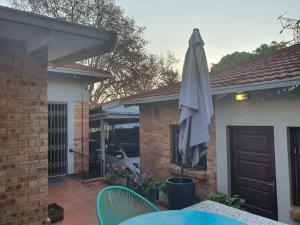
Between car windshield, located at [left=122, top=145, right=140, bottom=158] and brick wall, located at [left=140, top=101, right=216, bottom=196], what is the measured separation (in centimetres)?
157

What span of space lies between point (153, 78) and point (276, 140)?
1773 cm

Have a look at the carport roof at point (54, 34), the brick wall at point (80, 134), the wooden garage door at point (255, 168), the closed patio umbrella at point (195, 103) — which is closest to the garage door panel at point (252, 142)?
the wooden garage door at point (255, 168)

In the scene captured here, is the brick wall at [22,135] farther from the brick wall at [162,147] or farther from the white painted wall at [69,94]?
the white painted wall at [69,94]

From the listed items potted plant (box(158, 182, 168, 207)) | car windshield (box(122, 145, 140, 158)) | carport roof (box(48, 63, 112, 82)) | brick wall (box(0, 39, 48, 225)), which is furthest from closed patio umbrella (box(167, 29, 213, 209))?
car windshield (box(122, 145, 140, 158))

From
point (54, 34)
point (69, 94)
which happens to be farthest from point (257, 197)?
point (69, 94)

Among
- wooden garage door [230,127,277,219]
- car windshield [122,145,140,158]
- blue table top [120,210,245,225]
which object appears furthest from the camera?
car windshield [122,145,140,158]

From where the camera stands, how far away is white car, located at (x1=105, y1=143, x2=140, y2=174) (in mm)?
10176

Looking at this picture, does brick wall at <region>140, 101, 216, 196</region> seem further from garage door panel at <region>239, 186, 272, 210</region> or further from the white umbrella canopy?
the white umbrella canopy

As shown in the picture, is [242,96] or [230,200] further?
[242,96]

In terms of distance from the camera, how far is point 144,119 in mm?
9039

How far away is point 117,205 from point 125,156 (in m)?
7.29

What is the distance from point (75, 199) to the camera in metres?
7.33

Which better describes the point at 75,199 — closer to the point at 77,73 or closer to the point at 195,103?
the point at 77,73

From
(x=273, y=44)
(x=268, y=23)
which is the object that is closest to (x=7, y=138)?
(x=268, y=23)
